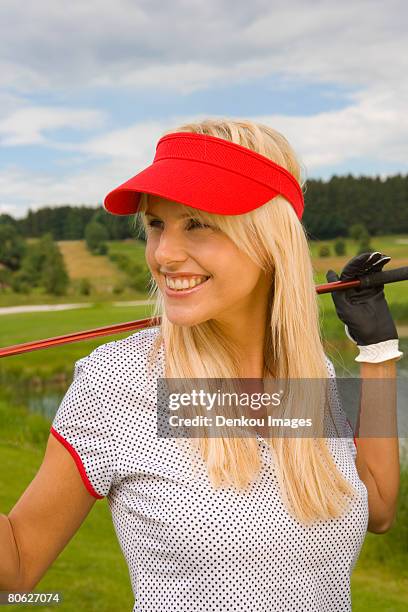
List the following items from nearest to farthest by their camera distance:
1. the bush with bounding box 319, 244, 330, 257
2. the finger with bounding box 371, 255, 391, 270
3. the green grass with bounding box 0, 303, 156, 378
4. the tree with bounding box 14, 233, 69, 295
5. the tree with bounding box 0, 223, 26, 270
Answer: the finger with bounding box 371, 255, 391, 270, the green grass with bounding box 0, 303, 156, 378, the bush with bounding box 319, 244, 330, 257, the tree with bounding box 0, 223, 26, 270, the tree with bounding box 14, 233, 69, 295

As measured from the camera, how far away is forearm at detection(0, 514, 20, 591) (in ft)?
4.97

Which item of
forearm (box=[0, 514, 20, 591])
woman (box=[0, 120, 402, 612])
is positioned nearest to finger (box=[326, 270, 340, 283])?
woman (box=[0, 120, 402, 612])

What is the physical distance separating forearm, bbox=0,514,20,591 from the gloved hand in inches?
37.0

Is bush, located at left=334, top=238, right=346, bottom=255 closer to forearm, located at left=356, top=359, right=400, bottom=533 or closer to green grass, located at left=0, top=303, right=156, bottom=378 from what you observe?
green grass, located at left=0, top=303, right=156, bottom=378

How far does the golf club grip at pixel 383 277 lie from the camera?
202cm

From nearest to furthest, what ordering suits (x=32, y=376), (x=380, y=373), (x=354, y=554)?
(x=354, y=554), (x=380, y=373), (x=32, y=376)

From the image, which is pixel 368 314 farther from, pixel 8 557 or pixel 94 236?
pixel 94 236

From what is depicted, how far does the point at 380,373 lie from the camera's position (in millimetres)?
1983

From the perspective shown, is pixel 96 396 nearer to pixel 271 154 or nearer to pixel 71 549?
pixel 271 154

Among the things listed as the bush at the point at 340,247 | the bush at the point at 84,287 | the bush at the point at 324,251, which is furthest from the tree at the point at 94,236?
the bush at the point at 340,247

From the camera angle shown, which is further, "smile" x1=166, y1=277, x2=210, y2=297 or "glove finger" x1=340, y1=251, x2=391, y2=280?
"glove finger" x1=340, y1=251, x2=391, y2=280

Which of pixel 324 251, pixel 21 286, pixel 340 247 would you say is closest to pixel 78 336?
pixel 324 251

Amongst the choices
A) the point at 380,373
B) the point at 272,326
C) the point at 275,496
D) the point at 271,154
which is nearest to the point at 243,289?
the point at 272,326

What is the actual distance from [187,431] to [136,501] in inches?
6.9
